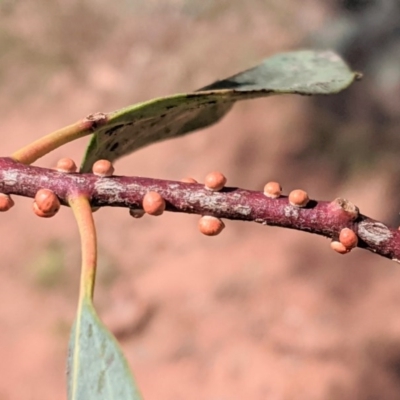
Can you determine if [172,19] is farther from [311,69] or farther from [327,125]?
[311,69]

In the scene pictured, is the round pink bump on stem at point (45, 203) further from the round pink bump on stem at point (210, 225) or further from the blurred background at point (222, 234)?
the blurred background at point (222, 234)

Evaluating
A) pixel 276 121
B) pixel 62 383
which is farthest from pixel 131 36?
pixel 62 383

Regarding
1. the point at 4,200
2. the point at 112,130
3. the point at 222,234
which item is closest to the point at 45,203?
the point at 4,200

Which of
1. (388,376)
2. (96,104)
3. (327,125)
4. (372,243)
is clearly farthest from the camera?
(96,104)

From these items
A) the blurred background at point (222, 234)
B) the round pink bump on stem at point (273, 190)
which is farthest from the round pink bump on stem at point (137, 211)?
the blurred background at point (222, 234)

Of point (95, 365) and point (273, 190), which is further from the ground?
point (273, 190)

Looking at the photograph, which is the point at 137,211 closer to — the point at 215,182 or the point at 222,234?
the point at 215,182

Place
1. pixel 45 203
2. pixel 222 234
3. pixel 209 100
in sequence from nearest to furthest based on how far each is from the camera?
pixel 45 203
pixel 209 100
pixel 222 234

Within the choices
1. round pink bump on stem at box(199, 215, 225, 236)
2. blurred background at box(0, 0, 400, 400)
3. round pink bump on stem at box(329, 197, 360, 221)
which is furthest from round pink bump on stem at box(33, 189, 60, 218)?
blurred background at box(0, 0, 400, 400)
